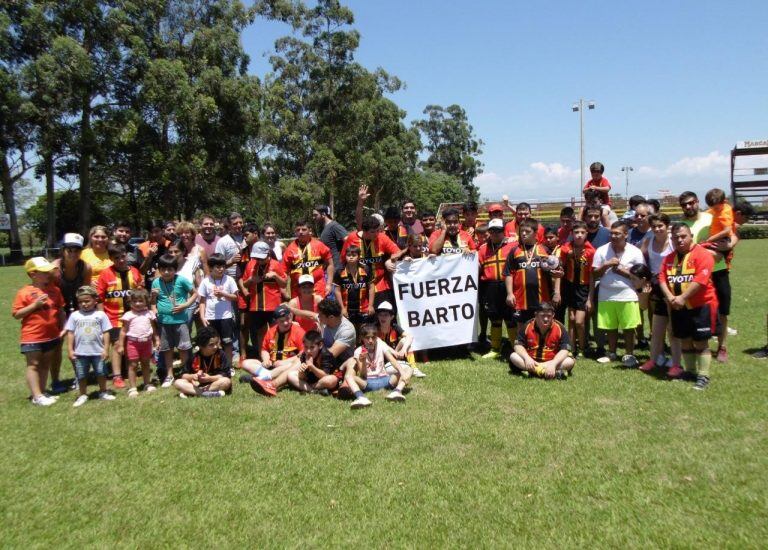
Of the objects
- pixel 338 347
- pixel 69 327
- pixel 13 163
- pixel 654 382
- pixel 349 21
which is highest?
pixel 349 21

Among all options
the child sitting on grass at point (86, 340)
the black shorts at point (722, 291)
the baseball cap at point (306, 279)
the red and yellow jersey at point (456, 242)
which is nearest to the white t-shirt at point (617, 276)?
the black shorts at point (722, 291)

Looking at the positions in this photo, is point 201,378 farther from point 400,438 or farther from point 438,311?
point 438,311

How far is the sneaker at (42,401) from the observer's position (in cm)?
670

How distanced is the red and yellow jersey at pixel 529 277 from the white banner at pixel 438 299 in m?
0.76

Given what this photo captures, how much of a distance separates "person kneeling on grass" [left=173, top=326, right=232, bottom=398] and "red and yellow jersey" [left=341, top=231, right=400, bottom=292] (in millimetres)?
2172

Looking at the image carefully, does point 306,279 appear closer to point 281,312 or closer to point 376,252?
point 281,312

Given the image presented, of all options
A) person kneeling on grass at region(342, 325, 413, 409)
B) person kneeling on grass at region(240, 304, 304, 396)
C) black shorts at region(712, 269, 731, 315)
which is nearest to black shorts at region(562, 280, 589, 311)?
black shorts at region(712, 269, 731, 315)

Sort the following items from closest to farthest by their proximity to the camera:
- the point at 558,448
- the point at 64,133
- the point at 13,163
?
the point at 558,448, the point at 64,133, the point at 13,163

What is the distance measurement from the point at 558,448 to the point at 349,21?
126 feet

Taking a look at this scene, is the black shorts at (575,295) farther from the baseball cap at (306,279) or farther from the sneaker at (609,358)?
the baseball cap at (306,279)

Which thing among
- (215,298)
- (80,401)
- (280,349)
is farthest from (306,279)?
(80,401)

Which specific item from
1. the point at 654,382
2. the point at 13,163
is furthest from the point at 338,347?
the point at 13,163

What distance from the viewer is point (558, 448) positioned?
504 centimetres

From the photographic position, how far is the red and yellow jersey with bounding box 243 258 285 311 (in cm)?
813
